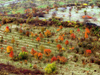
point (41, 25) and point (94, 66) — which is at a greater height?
point (41, 25)

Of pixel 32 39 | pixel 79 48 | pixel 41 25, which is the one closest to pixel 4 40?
pixel 32 39

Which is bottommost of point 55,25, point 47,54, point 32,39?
point 47,54

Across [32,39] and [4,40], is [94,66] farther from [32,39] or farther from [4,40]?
[4,40]

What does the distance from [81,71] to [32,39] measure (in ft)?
43.7

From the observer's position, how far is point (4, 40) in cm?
2489

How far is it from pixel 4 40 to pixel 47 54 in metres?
11.5

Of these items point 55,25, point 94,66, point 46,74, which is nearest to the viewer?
point 46,74

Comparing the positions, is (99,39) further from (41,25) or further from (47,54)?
(41,25)

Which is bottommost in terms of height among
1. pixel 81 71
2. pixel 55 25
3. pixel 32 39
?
pixel 81 71

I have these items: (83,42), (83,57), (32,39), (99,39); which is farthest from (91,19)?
(32,39)

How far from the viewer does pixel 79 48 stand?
2209cm

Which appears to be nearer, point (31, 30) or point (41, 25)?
point (31, 30)

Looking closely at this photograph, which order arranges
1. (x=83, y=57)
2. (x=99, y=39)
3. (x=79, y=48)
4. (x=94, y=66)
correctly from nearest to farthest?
(x=94, y=66) → (x=83, y=57) → (x=79, y=48) → (x=99, y=39)

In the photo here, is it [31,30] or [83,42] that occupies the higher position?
[31,30]
